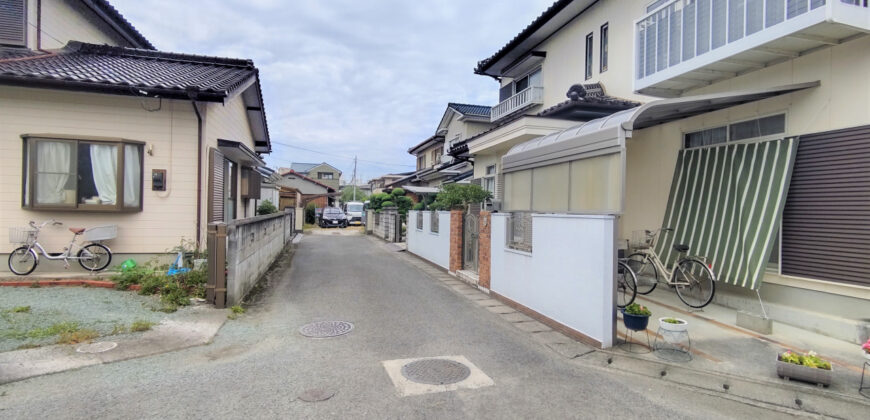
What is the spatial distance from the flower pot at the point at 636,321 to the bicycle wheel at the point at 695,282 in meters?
2.30

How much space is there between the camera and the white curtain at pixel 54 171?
768 cm

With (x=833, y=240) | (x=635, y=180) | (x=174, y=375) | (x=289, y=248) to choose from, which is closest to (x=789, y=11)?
(x=833, y=240)

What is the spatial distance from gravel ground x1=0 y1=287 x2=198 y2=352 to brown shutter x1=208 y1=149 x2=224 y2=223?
2.45 m

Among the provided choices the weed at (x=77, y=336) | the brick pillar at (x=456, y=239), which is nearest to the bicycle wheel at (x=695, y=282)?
the brick pillar at (x=456, y=239)

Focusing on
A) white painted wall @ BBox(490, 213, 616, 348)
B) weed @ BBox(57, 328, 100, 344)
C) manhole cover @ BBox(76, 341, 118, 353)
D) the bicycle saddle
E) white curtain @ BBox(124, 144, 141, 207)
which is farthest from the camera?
white curtain @ BBox(124, 144, 141, 207)

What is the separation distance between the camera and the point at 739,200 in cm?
650

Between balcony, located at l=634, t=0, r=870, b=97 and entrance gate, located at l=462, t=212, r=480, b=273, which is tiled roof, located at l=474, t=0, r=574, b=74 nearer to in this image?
balcony, located at l=634, t=0, r=870, b=97

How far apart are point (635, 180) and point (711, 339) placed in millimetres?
4458

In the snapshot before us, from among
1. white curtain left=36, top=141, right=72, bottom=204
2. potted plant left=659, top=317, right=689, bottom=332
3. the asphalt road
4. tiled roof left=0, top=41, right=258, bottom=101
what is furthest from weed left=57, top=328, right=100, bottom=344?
potted plant left=659, top=317, right=689, bottom=332

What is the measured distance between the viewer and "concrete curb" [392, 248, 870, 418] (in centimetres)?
361

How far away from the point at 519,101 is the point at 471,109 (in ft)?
33.3

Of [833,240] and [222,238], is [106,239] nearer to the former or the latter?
[222,238]

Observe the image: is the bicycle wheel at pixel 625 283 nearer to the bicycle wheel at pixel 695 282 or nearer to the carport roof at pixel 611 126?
the bicycle wheel at pixel 695 282

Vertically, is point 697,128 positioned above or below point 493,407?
above
